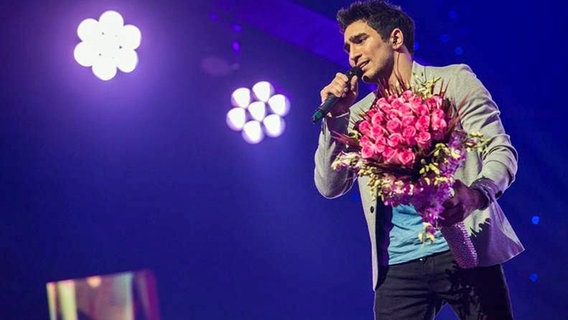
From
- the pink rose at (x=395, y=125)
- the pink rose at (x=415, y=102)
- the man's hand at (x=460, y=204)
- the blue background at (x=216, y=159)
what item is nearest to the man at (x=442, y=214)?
the man's hand at (x=460, y=204)

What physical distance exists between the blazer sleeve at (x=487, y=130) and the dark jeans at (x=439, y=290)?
0.98 ft

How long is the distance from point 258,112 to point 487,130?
131 inches

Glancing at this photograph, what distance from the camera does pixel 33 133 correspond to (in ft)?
15.6

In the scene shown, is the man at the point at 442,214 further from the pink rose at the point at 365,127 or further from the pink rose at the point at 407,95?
the pink rose at the point at 365,127

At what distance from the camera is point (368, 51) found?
8.48 feet

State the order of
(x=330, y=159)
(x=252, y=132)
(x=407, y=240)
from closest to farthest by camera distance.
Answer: (x=407, y=240) → (x=330, y=159) → (x=252, y=132)

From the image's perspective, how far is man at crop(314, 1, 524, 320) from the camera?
2104mm

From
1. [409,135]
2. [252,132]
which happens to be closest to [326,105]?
[409,135]

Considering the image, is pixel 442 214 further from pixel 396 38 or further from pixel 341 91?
pixel 396 38

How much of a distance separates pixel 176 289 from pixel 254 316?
633 mm

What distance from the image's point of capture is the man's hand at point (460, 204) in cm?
187

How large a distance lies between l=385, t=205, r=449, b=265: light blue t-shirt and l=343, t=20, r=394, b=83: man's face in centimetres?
53

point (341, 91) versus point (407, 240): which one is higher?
point (341, 91)

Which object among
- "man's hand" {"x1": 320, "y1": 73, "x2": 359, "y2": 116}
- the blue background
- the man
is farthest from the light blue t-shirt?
the blue background
